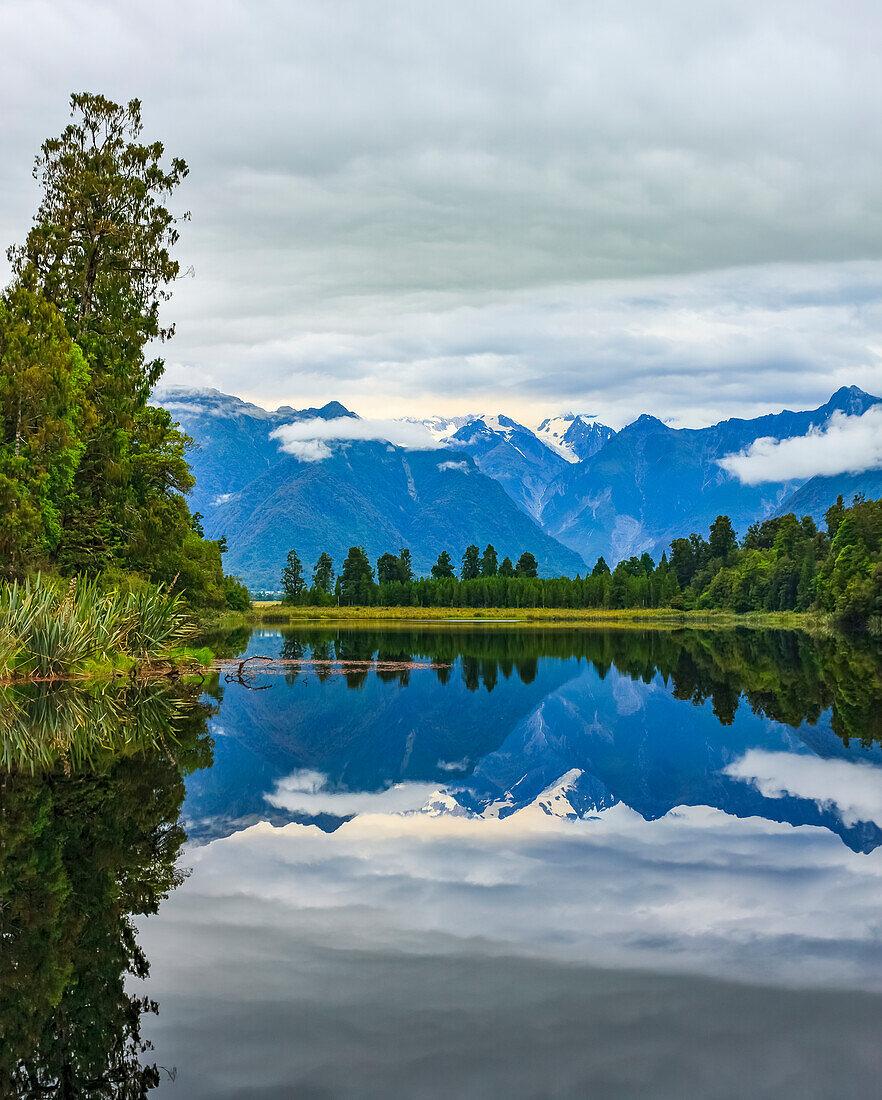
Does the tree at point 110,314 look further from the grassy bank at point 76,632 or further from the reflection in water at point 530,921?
the reflection in water at point 530,921

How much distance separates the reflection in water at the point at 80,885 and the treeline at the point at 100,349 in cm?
1875

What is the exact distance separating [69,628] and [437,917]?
24.9 m

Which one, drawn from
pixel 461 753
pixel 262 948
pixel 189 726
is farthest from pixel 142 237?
pixel 262 948

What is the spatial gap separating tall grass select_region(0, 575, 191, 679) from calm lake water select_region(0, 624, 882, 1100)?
561 centimetres

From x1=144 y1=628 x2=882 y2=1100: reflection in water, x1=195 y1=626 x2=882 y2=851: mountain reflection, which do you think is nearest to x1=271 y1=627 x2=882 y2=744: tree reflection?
x1=195 y1=626 x2=882 y2=851: mountain reflection

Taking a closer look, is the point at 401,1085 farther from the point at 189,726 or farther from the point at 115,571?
the point at 115,571

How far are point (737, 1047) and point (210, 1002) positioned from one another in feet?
14.8

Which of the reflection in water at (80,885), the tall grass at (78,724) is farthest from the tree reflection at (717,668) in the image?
the reflection in water at (80,885)

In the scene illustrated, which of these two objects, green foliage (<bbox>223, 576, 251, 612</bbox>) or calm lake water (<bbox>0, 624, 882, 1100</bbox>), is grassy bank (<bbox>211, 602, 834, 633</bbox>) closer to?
green foliage (<bbox>223, 576, 251, 612</bbox>)

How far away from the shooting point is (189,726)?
91.6 feet

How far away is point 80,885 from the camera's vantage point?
1200 cm

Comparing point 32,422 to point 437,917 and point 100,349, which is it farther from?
point 437,917

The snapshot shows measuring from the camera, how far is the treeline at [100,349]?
130 ft

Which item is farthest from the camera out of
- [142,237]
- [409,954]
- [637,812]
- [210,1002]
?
[142,237]
